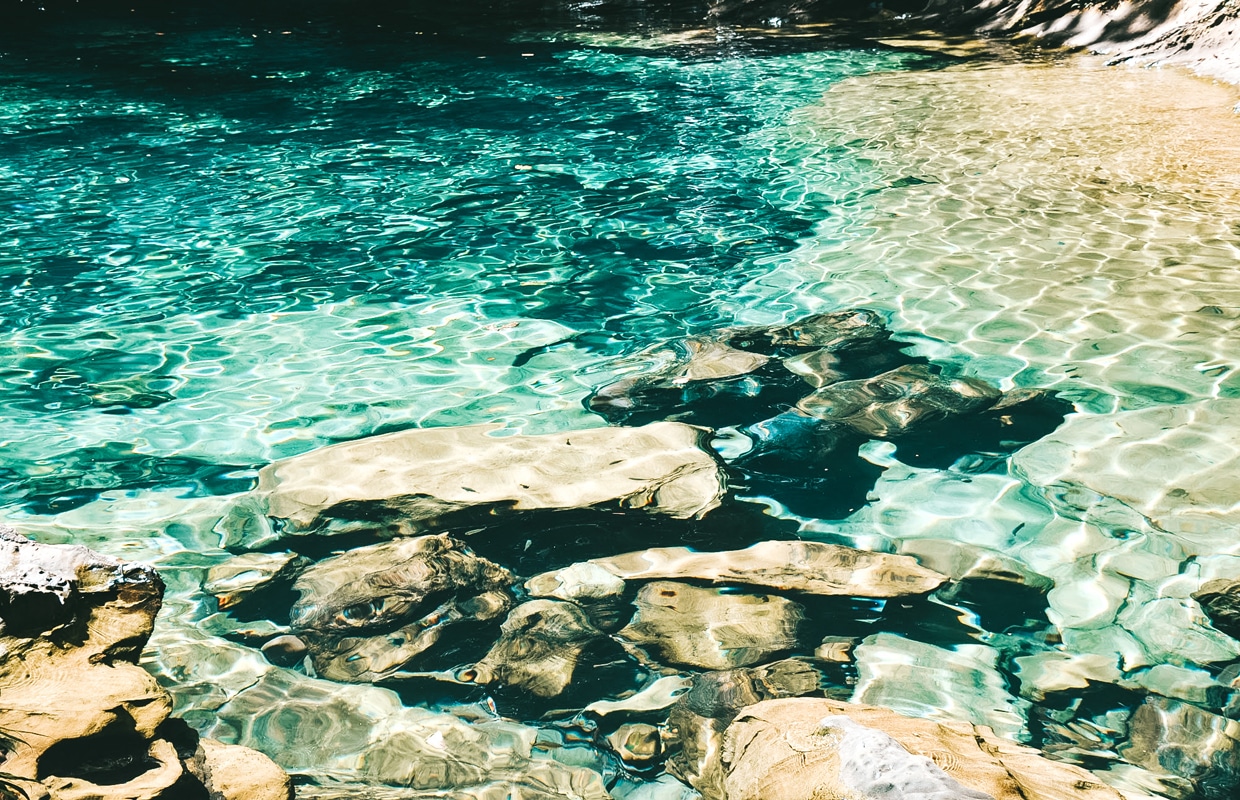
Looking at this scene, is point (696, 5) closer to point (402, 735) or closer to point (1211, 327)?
point (1211, 327)

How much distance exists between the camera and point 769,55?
13609 mm

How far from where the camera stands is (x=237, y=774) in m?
2.10

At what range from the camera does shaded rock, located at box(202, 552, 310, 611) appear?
3.32 meters

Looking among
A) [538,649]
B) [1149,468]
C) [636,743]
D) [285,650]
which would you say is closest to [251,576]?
[285,650]

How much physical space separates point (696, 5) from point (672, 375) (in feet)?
49.4

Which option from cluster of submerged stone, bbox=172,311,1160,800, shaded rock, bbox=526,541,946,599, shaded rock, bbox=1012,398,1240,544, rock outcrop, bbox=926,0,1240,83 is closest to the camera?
cluster of submerged stone, bbox=172,311,1160,800

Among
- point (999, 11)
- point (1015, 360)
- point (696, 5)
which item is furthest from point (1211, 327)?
point (696, 5)

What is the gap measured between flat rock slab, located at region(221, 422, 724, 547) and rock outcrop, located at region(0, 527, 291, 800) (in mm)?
1406

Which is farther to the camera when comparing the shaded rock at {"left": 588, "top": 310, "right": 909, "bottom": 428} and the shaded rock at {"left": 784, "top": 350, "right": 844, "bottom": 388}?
the shaded rock at {"left": 784, "top": 350, "right": 844, "bottom": 388}

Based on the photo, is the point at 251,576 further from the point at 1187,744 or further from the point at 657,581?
the point at 1187,744

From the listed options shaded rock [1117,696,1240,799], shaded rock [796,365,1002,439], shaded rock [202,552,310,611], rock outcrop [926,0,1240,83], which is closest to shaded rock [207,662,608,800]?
shaded rock [202,552,310,611]

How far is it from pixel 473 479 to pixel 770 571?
4.20ft

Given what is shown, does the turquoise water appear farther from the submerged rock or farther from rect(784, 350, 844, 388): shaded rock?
the submerged rock

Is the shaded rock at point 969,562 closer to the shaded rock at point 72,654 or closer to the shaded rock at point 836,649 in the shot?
the shaded rock at point 836,649
